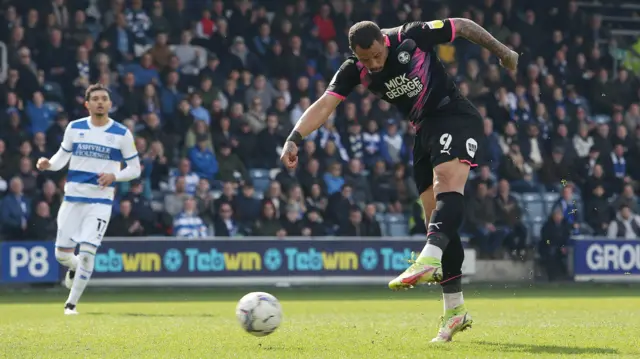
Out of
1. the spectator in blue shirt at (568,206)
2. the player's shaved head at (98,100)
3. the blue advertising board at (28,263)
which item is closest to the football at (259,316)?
the player's shaved head at (98,100)

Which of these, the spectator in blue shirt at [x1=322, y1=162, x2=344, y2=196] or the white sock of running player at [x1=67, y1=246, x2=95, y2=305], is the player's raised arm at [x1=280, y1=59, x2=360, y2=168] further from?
the spectator in blue shirt at [x1=322, y1=162, x2=344, y2=196]

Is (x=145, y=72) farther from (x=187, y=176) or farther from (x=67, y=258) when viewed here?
(x=67, y=258)

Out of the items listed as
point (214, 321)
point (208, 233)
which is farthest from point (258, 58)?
point (214, 321)

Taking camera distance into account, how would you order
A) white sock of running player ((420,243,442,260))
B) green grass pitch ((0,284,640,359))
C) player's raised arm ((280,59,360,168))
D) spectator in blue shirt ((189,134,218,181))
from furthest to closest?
1. spectator in blue shirt ((189,134,218,181))
2. player's raised arm ((280,59,360,168))
3. green grass pitch ((0,284,640,359))
4. white sock of running player ((420,243,442,260))

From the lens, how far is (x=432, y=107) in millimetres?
8297

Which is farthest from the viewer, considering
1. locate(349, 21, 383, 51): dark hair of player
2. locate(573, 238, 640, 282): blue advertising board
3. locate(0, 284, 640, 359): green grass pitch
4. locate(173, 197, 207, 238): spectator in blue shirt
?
locate(573, 238, 640, 282): blue advertising board

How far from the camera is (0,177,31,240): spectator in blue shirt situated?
18.1 metres

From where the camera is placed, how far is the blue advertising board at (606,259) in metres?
20.6

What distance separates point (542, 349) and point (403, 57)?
2.26 m

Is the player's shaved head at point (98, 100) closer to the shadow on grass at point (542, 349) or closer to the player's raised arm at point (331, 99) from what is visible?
the player's raised arm at point (331, 99)

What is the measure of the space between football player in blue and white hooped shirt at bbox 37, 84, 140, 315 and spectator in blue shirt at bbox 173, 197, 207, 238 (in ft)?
18.2

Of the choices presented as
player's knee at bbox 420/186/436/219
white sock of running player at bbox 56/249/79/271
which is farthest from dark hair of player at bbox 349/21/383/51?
white sock of running player at bbox 56/249/79/271

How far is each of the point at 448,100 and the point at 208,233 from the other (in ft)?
37.3

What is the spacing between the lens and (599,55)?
84.5 feet
